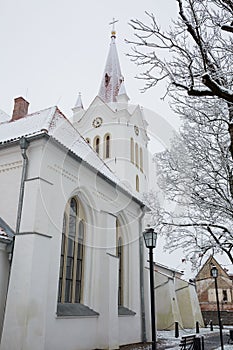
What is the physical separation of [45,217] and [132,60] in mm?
5710

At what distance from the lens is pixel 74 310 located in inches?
456

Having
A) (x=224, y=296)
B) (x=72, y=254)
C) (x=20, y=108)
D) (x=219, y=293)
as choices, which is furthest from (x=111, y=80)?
(x=224, y=296)

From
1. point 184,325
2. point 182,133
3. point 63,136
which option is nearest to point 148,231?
point 182,133

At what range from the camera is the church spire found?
31.6 meters

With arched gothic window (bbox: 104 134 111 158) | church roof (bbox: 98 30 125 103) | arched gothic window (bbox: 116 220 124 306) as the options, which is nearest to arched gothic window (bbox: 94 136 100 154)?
arched gothic window (bbox: 104 134 111 158)

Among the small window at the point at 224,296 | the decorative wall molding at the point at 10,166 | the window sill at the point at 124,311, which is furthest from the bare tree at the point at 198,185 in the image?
the small window at the point at 224,296

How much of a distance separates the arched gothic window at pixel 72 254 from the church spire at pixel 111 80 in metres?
19.8

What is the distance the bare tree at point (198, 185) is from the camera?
10.7 meters

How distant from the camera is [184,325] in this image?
24578 mm

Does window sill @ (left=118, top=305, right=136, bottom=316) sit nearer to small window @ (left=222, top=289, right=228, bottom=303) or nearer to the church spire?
the church spire

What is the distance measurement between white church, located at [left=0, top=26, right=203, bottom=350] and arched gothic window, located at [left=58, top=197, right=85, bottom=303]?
36 millimetres

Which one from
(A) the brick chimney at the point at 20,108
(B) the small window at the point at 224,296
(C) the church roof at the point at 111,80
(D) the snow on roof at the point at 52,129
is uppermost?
(C) the church roof at the point at 111,80

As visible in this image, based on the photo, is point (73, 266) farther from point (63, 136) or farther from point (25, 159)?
point (63, 136)

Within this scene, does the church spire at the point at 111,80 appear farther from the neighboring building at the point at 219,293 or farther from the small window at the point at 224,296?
the small window at the point at 224,296
